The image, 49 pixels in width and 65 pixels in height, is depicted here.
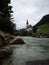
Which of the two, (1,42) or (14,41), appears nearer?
(1,42)

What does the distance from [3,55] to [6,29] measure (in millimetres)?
22546

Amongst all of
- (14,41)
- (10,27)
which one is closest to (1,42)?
(14,41)

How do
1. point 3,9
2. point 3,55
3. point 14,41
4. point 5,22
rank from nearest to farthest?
point 3,55 < point 14,41 < point 5,22 < point 3,9

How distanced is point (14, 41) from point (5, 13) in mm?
12229

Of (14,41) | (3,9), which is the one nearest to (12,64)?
(14,41)

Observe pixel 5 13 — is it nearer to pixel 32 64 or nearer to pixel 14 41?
pixel 14 41

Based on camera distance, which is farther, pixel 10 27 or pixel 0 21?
pixel 10 27

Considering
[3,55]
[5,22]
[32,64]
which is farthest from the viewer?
[5,22]

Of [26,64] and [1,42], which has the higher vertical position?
→ [26,64]

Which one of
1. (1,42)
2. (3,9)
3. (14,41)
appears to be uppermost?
(3,9)

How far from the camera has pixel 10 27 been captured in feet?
122

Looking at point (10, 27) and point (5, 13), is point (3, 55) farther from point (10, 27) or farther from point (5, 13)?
point (5, 13)

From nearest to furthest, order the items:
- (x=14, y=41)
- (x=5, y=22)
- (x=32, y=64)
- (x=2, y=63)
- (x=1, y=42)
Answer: (x=32, y=64), (x=2, y=63), (x=1, y=42), (x=14, y=41), (x=5, y=22)

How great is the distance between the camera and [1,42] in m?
24.2
